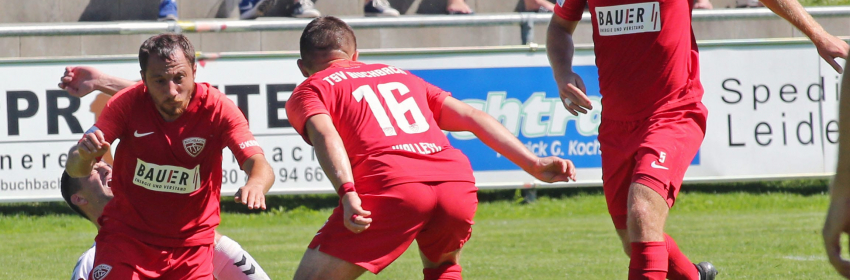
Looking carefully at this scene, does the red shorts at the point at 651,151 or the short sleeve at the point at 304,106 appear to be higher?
the short sleeve at the point at 304,106

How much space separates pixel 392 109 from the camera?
3953 millimetres

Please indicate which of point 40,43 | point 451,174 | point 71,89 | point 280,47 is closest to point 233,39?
point 280,47

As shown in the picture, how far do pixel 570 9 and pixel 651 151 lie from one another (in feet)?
3.65

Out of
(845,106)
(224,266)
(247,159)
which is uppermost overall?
(845,106)

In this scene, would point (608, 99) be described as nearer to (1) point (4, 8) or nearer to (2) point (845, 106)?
(2) point (845, 106)

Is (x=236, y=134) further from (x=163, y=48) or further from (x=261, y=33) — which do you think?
(x=261, y=33)

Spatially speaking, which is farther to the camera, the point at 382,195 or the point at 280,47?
the point at 280,47

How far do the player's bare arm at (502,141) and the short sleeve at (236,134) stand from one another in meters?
0.92

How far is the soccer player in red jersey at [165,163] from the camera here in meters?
4.44

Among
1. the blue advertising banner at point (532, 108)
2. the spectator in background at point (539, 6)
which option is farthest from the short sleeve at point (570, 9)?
the spectator in background at point (539, 6)

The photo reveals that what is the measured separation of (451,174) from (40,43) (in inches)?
338

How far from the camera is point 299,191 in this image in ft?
33.3

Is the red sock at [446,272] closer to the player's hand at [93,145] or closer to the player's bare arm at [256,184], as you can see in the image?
the player's bare arm at [256,184]

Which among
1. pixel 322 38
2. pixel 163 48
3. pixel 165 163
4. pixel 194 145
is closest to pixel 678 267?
pixel 322 38
